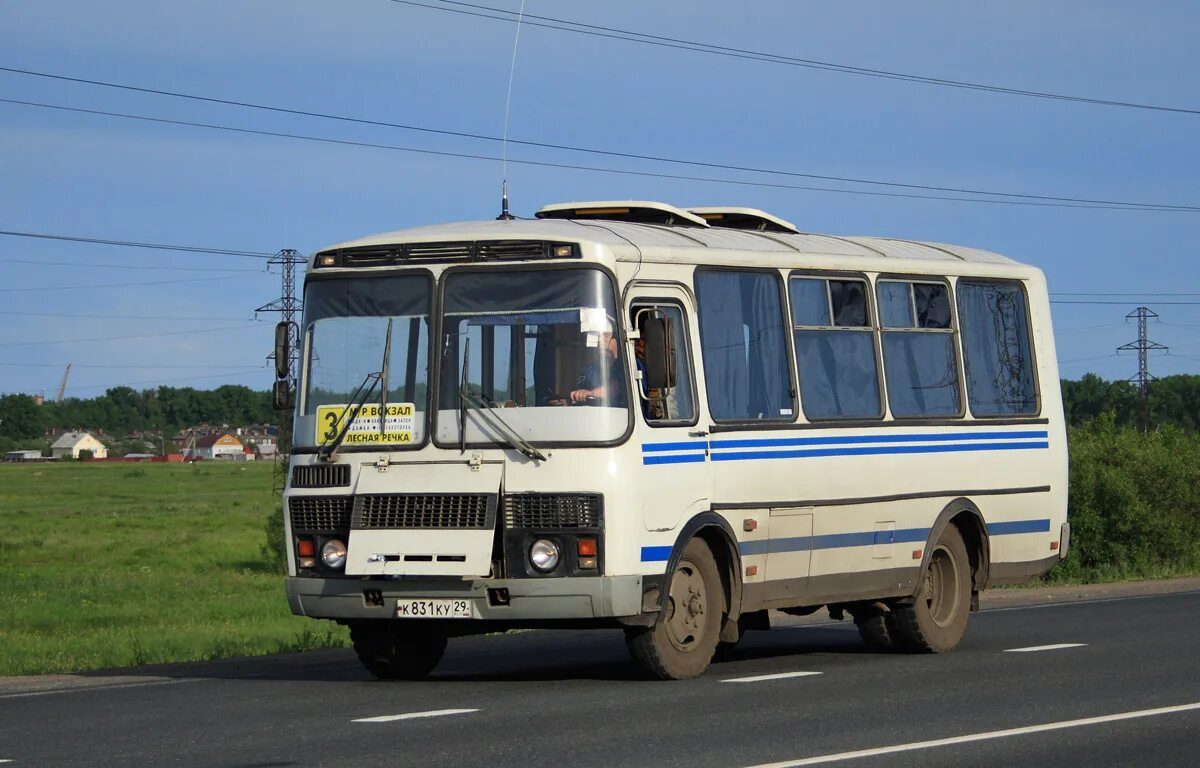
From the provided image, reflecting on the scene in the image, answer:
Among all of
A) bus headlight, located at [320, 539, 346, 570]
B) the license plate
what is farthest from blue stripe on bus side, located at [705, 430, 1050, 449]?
bus headlight, located at [320, 539, 346, 570]

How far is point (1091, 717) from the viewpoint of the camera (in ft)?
37.0

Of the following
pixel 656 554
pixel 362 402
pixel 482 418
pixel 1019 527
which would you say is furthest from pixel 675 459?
pixel 1019 527

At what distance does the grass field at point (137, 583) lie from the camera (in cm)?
2195

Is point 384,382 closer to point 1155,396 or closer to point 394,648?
point 394,648

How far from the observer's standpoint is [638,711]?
38.1 ft

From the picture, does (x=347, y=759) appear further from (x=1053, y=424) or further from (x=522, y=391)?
(x=1053, y=424)

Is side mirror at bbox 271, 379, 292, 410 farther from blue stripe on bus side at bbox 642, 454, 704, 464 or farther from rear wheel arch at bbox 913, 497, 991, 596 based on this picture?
rear wheel arch at bbox 913, 497, 991, 596

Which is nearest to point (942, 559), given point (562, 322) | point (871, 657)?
point (871, 657)

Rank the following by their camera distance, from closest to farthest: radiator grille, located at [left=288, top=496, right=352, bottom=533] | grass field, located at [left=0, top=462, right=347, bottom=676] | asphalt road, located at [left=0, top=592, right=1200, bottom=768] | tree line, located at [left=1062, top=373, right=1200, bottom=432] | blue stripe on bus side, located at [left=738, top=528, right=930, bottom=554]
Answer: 1. asphalt road, located at [left=0, top=592, right=1200, bottom=768]
2. radiator grille, located at [left=288, top=496, right=352, bottom=533]
3. blue stripe on bus side, located at [left=738, top=528, right=930, bottom=554]
4. grass field, located at [left=0, top=462, right=347, bottom=676]
5. tree line, located at [left=1062, top=373, right=1200, bottom=432]

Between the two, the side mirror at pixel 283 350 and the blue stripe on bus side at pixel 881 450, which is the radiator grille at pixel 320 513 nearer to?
the side mirror at pixel 283 350

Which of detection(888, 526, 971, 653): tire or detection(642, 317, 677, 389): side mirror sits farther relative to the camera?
detection(888, 526, 971, 653): tire

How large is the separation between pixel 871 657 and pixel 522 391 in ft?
14.8

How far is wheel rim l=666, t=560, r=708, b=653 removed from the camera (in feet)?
44.3

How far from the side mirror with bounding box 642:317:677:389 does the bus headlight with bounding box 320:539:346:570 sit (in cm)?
239
